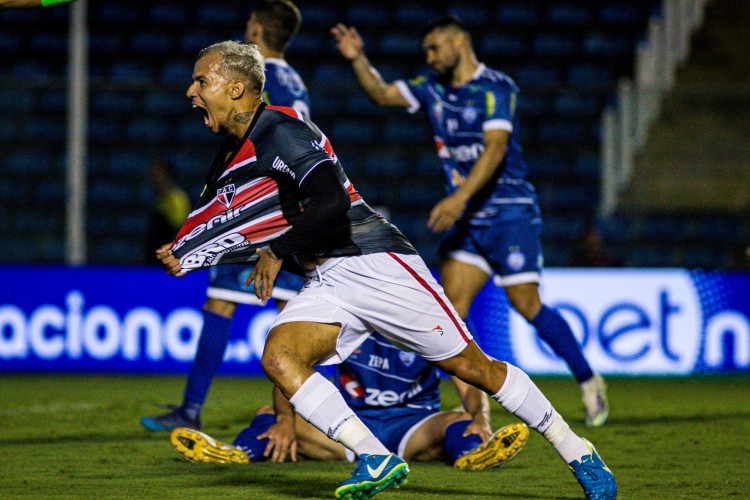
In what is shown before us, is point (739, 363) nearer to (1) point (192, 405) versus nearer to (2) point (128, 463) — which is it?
(1) point (192, 405)

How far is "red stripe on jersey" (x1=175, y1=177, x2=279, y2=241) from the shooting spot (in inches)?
142

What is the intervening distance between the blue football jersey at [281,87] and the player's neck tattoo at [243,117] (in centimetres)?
151

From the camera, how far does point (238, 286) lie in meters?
5.24

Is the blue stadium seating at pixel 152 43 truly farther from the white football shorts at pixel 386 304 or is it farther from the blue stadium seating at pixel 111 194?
the white football shorts at pixel 386 304

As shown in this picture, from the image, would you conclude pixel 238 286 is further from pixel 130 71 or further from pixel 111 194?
pixel 130 71

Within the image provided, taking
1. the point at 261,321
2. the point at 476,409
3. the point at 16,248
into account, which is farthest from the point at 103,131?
the point at 476,409

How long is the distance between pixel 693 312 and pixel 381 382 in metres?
5.06

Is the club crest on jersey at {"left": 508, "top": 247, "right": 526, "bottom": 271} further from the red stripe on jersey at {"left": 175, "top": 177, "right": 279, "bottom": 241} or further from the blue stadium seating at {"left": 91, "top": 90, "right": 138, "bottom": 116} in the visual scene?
the blue stadium seating at {"left": 91, "top": 90, "right": 138, "bottom": 116}

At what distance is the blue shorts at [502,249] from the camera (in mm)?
5594

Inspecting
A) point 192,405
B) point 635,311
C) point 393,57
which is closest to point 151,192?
point 393,57

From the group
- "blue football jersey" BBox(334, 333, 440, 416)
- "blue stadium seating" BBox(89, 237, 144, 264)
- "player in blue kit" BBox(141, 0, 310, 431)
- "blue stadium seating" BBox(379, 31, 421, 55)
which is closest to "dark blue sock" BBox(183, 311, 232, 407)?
"player in blue kit" BBox(141, 0, 310, 431)

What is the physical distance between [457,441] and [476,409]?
0.24 m

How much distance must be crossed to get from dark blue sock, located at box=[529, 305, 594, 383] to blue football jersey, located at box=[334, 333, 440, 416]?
1344mm

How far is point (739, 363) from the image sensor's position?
8.68m
